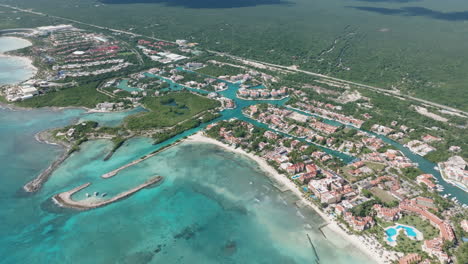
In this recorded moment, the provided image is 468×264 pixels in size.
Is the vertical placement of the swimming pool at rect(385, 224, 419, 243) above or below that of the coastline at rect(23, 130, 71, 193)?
above

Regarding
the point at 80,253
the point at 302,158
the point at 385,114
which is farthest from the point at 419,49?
the point at 80,253

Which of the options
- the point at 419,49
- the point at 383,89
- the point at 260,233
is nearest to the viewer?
the point at 260,233

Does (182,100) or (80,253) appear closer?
(80,253)

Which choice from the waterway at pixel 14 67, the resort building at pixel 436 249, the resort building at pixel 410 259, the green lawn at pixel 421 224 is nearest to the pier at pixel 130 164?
the green lawn at pixel 421 224

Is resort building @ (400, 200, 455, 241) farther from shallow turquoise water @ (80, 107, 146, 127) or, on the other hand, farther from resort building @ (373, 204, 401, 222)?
shallow turquoise water @ (80, 107, 146, 127)

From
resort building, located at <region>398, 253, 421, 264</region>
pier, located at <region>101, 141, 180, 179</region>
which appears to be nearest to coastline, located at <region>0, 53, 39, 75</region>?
pier, located at <region>101, 141, 180, 179</region>

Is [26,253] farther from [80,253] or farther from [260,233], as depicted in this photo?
[260,233]
